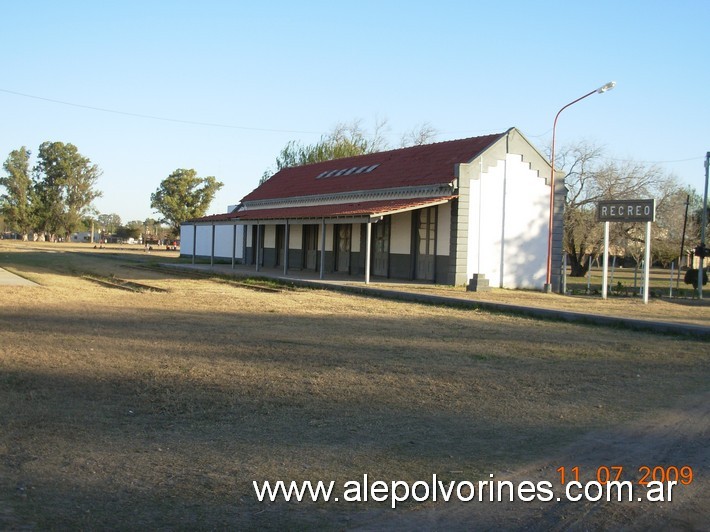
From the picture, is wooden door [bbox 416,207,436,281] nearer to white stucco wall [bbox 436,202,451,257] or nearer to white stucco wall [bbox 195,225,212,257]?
white stucco wall [bbox 436,202,451,257]

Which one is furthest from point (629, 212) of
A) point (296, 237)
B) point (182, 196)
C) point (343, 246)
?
point (182, 196)

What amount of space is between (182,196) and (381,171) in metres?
66.4

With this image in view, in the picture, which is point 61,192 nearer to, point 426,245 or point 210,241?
point 210,241

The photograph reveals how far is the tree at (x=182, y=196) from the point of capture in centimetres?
9412

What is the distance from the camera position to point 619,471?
5.61 metres

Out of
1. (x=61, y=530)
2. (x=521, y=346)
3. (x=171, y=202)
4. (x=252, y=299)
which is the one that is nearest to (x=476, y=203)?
(x=252, y=299)

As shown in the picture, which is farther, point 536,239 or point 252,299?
point 536,239

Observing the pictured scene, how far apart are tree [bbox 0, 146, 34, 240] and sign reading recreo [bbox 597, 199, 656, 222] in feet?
274

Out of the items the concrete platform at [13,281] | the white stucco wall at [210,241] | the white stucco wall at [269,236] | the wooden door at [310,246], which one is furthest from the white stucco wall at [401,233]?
the white stucco wall at [210,241]

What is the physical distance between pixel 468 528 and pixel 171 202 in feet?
303

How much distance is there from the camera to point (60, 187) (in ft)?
305

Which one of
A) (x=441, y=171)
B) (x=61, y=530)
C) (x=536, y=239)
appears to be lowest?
(x=61, y=530)

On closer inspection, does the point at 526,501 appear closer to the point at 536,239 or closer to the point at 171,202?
the point at 536,239

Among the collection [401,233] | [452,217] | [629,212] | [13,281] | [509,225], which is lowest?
[13,281]
